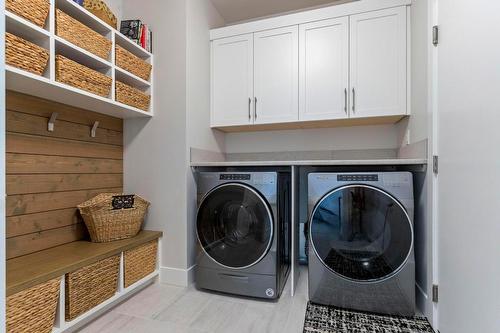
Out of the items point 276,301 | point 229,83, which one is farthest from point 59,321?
point 229,83

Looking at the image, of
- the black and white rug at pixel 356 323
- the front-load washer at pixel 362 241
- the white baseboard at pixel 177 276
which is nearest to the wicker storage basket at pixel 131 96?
the white baseboard at pixel 177 276

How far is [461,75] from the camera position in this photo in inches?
46.0

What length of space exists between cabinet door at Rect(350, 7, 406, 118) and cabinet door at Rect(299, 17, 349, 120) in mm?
74

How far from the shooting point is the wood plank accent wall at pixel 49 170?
4.74ft

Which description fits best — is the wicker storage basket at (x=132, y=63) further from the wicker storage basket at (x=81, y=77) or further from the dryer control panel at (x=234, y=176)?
the dryer control panel at (x=234, y=176)

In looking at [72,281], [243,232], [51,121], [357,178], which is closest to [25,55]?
[51,121]

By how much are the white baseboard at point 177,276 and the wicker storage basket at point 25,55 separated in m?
→ 1.53

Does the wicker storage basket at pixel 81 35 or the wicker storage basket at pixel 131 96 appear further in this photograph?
the wicker storage basket at pixel 131 96

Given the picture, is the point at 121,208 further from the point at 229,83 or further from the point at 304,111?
the point at 304,111

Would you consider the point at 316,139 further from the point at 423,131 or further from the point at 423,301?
the point at 423,301

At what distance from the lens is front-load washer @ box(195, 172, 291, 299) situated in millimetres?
1745

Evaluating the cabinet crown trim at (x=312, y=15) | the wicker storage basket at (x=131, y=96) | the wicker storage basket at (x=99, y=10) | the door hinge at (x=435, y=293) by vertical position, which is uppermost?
the cabinet crown trim at (x=312, y=15)

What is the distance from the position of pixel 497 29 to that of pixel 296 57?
143cm

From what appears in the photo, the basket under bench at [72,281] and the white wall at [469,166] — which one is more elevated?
the white wall at [469,166]
